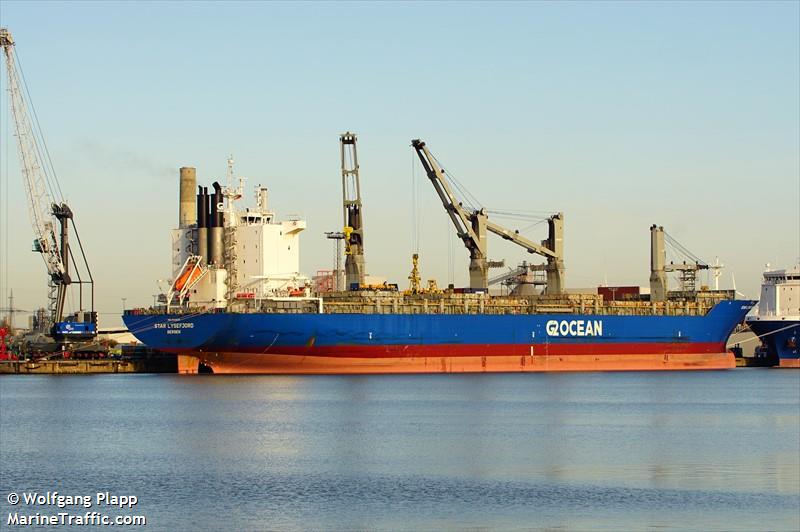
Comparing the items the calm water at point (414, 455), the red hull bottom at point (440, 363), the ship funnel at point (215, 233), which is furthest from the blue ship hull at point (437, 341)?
the calm water at point (414, 455)

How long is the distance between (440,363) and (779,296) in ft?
78.8

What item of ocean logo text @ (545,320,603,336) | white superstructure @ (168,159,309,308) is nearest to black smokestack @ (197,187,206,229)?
white superstructure @ (168,159,309,308)

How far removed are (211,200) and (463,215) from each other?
13.8 m

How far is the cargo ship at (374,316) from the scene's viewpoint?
5259cm

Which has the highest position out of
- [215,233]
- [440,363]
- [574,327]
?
[215,233]

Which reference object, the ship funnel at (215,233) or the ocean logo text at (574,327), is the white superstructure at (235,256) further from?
the ocean logo text at (574,327)

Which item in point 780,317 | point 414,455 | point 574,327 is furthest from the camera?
point 780,317

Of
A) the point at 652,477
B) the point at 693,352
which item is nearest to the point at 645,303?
the point at 693,352

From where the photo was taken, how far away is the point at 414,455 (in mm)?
27797

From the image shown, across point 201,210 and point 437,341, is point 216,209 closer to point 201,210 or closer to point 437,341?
point 201,210

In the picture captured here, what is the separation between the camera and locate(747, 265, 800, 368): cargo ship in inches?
2697

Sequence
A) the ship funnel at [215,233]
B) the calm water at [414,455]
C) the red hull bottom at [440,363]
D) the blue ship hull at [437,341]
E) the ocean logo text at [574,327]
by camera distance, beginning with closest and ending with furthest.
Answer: the calm water at [414,455] → the blue ship hull at [437,341] → the red hull bottom at [440,363] → the ship funnel at [215,233] → the ocean logo text at [574,327]

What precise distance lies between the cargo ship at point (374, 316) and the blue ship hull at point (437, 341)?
0.16 feet

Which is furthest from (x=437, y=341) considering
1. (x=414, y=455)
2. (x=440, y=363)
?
(x=414, y=455)
